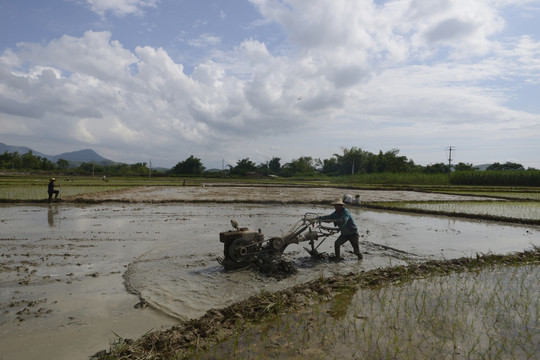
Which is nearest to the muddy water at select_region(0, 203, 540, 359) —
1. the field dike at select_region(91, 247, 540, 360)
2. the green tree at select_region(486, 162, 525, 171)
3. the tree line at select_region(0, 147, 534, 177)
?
the field dike at select_region(91, 247, 540, 360)

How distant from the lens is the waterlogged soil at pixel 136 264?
400 centimetres

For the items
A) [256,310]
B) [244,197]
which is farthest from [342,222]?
[244,197]

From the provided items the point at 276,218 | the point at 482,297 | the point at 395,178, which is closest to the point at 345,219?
the point at 482,297

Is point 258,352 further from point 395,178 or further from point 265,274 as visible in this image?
point 395,178

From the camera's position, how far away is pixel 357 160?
2398 inches

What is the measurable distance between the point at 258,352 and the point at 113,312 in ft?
7.27

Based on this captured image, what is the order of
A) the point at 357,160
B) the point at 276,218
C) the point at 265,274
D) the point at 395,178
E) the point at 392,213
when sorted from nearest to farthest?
the point at 265,274 → the point at 276,218 → the point at 392,213 → the point at 395,178 → the point at 357,160

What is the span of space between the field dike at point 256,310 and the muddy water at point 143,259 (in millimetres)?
461

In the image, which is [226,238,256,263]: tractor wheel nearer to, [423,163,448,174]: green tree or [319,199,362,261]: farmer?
[319,199,362,261]: farmer

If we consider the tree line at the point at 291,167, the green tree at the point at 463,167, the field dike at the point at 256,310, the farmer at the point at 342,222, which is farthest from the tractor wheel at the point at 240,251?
the green tree at the point at 463,167

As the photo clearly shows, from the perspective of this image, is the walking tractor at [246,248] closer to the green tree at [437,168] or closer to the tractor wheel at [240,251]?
the tractor wheel at [240,251]

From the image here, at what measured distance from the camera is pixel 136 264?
6.57 meters

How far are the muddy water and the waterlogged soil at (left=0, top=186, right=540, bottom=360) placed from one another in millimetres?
22

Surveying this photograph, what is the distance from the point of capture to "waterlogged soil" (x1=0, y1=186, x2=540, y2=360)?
400cm
